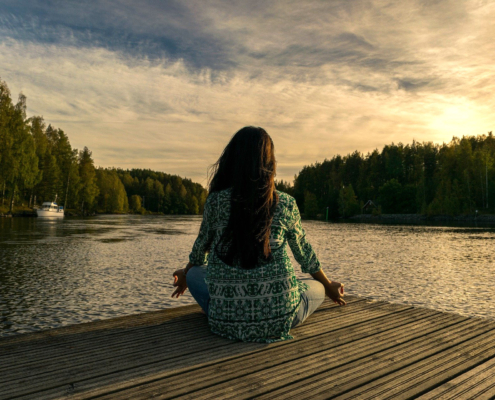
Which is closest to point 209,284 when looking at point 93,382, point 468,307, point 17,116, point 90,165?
point 93,382

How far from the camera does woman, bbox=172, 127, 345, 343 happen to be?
10.2 ft

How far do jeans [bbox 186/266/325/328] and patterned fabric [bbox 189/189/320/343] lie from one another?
20cm

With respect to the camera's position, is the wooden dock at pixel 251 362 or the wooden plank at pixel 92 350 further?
the wooden plank at pixel 92 350

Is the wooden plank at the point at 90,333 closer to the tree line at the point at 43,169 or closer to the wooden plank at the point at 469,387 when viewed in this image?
the wooden plank at the point at 469,387

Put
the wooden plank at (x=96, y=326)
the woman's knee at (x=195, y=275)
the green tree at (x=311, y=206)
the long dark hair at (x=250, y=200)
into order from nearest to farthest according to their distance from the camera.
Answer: the long dark hair at (x=250, y=200)
the wooden plank at (x=96, y=326)
the woman's knee at (x=195, y=275)
the green tree at (x=311, y=206)

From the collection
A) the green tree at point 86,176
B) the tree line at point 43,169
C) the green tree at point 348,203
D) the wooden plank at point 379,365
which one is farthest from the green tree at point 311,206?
the wooden plank at point 379,365

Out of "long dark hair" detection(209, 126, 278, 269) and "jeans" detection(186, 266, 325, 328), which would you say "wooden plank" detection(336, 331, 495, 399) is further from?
"long dark hair" detection(209, 126, 278, 269)

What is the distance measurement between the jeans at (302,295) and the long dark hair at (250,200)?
2.05 feet

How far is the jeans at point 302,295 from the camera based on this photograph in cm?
361

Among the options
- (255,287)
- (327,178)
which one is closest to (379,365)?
(255,287)

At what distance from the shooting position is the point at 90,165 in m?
78.8

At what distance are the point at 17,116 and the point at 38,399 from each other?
57.3 metres

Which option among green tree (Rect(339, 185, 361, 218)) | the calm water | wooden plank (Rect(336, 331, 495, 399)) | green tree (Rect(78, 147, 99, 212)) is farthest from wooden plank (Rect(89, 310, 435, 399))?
green tree (Rect(339, 185, 361, 218))

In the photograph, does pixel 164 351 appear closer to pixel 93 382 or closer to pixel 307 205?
pixel 93 382
